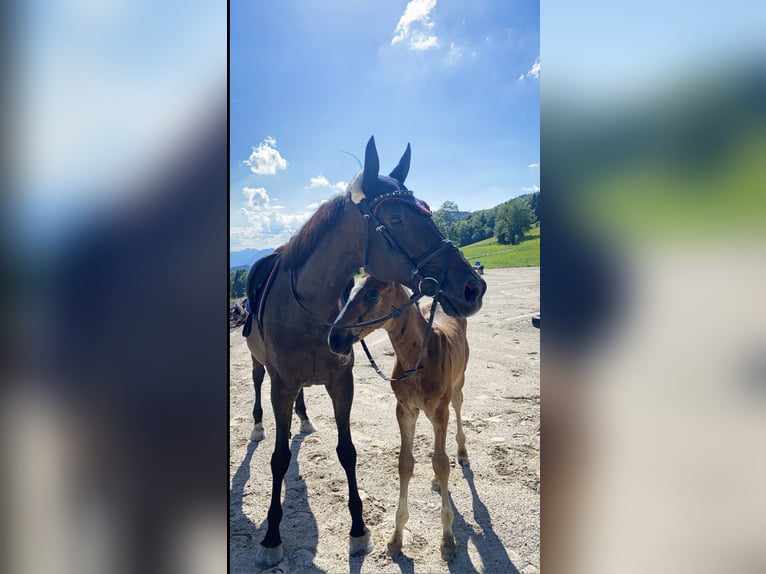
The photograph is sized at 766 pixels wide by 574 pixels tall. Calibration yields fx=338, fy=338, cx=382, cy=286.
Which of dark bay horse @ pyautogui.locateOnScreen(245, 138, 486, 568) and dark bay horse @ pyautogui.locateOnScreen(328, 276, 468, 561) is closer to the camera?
dark bay horse @ pyautogui.locateOnScreen(245, 138, 486, 568)

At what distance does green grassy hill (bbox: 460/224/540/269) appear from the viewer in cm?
A: 171

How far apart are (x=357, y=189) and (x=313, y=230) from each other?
1.43 feet

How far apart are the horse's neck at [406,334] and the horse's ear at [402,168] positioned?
773 mm

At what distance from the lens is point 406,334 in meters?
2.24

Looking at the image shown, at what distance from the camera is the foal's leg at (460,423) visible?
2.49 metres

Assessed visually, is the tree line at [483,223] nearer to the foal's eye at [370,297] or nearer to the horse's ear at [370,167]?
the horse's ear at [370,167]

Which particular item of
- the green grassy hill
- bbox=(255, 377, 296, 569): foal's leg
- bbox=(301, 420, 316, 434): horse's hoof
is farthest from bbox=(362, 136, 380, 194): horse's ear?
bbox=(301, 420, 316, 434): horse's hoof

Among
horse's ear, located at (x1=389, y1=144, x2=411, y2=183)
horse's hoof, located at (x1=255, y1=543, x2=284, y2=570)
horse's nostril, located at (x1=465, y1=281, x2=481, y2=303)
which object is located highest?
horse's ear, located at (x1=389, y1=144, x2=411, y2=183)

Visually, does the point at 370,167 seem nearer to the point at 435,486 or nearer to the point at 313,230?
the point at 313,230

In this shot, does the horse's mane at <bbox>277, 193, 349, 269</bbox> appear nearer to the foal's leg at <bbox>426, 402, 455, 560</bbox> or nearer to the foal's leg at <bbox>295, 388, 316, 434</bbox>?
the foal's leg at <bbox>295, 388, 316, 434</bbox>
